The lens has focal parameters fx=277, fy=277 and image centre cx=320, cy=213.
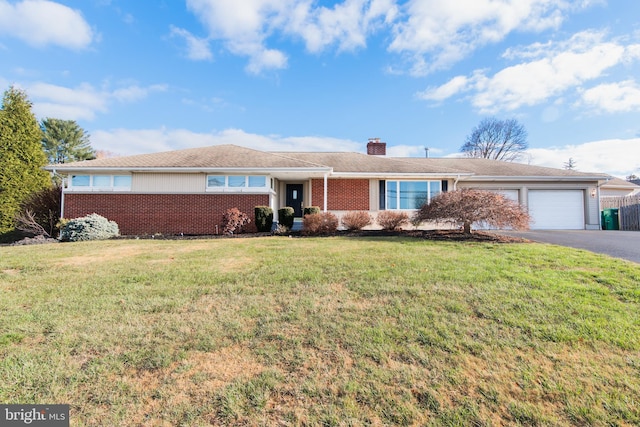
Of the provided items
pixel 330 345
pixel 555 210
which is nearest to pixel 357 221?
pixel 330 345

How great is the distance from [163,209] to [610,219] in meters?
24.0

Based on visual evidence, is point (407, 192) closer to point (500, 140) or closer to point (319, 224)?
point (319, 224)

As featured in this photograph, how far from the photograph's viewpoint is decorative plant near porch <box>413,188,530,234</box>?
28.5ft

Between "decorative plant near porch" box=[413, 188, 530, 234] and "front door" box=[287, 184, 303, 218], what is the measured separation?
7.61 meters

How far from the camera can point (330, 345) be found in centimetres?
298

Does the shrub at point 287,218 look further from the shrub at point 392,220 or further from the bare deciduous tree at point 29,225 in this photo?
the bare deciduous tree at point 29,225

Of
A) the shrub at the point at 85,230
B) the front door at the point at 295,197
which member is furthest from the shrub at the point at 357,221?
the shrub at the point at 85,230

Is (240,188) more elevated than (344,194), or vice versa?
(240,188)

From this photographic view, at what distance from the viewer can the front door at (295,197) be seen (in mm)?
16031

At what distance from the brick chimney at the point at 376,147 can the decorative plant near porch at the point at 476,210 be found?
9.91 meters

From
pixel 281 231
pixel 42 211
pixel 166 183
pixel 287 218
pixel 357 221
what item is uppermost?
pixel 166 183

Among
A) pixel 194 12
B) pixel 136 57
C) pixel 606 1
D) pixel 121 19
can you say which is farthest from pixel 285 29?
pixel 606 1

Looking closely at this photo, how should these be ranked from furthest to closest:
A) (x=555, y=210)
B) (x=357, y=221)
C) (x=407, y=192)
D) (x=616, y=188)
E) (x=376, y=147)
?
(x=616, y=188)
(x=376, y=147)
(x=555, y=210)
(x=407, y=192)
(x=357, y=221)

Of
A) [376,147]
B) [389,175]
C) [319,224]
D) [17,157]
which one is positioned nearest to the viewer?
[319,224]
